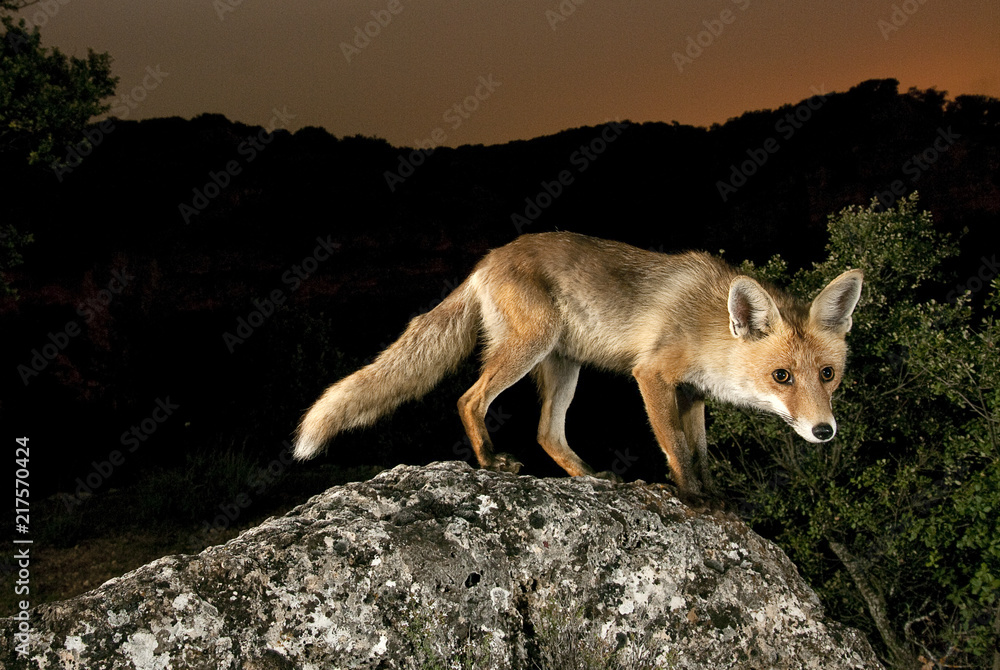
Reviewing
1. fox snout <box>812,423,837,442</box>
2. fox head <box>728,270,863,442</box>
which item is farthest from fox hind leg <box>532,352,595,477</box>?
fox snout <box>812,423,837,442</box>

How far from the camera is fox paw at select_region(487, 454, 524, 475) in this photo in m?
4.47

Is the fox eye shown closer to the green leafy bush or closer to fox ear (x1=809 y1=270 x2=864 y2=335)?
fox ear (x1=809 y1=270 x2=864 y2=335)

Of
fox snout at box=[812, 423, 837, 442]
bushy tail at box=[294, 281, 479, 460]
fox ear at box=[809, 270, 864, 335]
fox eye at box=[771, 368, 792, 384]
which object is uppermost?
bushy tail at box=[294, 281, 479, 460]

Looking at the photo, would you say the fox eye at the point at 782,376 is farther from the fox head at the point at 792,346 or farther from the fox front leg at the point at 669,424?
the fox front leg at the point at 669,424

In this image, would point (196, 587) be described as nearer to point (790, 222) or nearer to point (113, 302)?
point (113, 302)

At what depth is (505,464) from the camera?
4.54m

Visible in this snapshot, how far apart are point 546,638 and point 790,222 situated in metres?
15.0

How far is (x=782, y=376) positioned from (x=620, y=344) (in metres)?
1.11

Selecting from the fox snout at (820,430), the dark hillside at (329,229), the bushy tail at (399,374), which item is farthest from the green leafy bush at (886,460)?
the dark hillside at (329,229)

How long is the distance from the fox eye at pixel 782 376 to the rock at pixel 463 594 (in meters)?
1.08

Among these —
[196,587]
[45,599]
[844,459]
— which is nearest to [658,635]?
[196,587]

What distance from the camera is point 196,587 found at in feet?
9.00

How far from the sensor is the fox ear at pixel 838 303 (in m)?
4.46

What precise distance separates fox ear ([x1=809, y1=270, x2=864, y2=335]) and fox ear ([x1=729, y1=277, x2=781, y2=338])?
25cm
